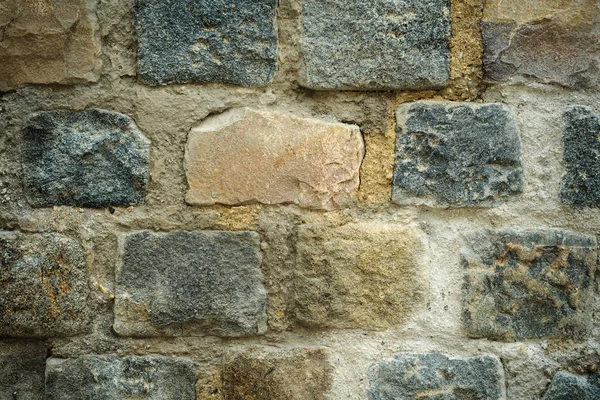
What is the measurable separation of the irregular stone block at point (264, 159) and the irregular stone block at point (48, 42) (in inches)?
9.6

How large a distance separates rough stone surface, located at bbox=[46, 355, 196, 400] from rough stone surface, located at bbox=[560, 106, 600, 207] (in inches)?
32.1

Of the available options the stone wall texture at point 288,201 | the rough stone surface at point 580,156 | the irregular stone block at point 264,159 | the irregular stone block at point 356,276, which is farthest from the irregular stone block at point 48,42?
the rough stone surface at point 580,156

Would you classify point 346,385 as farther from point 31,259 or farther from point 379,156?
point 31,259

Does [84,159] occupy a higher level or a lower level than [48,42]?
lower

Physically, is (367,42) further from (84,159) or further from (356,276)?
(84,159)

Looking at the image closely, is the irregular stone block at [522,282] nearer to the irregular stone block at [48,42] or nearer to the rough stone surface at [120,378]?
the rough stone surface at [120,378]

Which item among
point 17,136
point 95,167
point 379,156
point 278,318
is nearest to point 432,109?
point 379,156

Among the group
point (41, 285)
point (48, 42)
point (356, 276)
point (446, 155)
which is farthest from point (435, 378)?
point (48, 42)

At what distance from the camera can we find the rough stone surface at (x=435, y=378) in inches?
47.1

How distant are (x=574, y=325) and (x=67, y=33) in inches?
43.7

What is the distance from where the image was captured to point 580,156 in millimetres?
1242

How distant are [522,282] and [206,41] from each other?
0.76 metres

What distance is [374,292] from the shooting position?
3.94ft

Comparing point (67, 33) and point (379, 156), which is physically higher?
point (67, 33)
